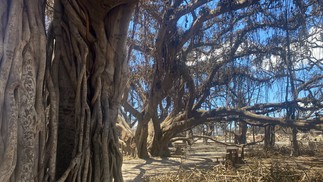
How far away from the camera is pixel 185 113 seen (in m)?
10.9

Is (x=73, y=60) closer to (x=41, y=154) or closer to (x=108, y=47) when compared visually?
(x=108, y=47)

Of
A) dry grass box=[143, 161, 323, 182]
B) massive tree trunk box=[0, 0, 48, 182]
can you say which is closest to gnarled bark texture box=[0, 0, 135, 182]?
massive tree trunk box=[0, 0, 48, 182]

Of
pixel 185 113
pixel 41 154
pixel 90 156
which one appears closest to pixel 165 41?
pixel 185 113

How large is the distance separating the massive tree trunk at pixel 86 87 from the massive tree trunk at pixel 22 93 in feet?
1.37

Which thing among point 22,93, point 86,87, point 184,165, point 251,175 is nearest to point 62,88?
point 86,87

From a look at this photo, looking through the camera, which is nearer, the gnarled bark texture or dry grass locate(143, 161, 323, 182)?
the gnarled bark texture

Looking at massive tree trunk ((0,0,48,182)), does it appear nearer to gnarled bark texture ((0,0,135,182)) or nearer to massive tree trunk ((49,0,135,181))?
gnarled bark texture ((0,0,135,182))

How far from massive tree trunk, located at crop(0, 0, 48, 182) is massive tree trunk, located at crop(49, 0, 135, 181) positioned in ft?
1.37

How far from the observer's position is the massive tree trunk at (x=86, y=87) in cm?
313

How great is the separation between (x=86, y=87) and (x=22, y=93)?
2.61 ft

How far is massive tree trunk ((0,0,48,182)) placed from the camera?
2.28 metres

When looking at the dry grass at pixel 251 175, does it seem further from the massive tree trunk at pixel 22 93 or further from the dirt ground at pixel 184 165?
the massive tree trunk at pixel 22 93

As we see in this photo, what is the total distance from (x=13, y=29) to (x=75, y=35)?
31.5 inches

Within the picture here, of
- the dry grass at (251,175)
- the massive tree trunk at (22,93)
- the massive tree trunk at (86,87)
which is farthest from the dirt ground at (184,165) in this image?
the massive tree trunk at (22,93)
